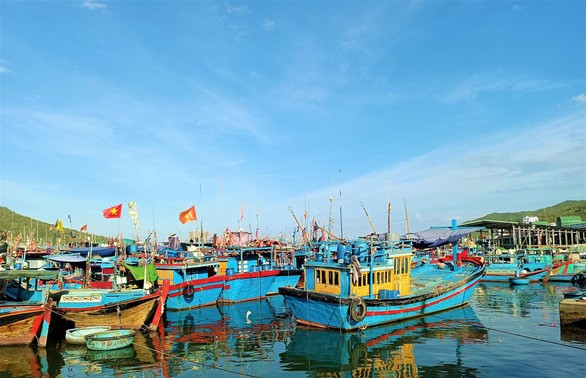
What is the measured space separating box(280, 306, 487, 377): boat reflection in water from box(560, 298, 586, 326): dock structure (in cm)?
389

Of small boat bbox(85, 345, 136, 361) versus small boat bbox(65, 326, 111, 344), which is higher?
small boat bbox(65, 326, 111, 344)

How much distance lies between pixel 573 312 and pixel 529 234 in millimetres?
47571

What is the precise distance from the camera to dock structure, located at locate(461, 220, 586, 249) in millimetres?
65438

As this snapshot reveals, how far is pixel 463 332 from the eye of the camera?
71.4 feet

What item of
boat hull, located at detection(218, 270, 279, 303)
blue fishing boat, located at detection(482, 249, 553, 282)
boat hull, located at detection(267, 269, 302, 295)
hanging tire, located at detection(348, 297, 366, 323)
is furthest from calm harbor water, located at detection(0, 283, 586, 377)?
blue fishing boat, located at detection(482, 249, 553, 282)

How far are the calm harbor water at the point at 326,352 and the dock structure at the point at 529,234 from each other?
4372 cm

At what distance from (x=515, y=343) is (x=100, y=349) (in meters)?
18.4

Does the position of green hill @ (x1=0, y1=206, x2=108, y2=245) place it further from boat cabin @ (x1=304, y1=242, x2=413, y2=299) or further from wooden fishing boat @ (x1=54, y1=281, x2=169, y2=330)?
boat cabin @ (x1=304, y1=242, x2=413, y2=299)

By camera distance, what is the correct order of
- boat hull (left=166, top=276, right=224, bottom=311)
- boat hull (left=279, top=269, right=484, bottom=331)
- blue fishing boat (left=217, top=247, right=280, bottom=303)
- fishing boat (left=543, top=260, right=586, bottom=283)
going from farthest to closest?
fishing boat (left=543, top=260, right=586, bottom=283)
blue fishing boat (left=217, top=247, right=280, bottom=303)
boat hull (left=166, top=276, right=224, bottom=311)
boat hull (left=279, top=269, right=484, bottom=331)

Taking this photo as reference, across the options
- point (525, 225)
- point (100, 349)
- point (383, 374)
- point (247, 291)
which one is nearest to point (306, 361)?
point (383, 374)

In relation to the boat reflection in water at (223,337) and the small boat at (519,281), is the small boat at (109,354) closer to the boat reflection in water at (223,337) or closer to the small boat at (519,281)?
the boat reflection in water at (223,337)

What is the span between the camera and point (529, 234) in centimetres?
6350

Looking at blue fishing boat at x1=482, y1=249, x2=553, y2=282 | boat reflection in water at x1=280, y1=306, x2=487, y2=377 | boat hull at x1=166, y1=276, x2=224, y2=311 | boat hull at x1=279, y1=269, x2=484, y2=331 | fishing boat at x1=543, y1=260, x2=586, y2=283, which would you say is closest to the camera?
boat reflection in water at x1=280, y1=306, x2=487, y2=377

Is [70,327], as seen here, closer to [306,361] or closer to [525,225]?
[306,361]
